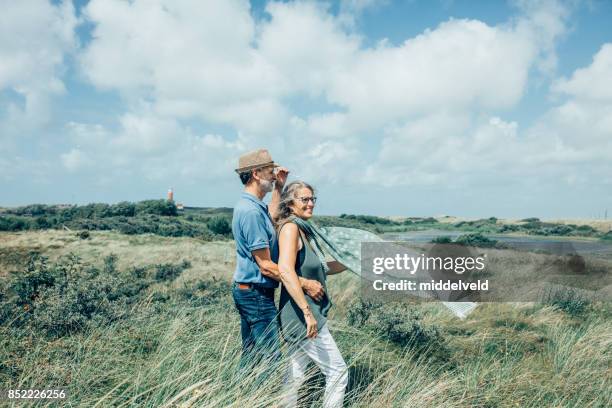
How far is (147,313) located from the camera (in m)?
5.40

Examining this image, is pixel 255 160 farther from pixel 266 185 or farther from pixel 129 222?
pixel 129 222

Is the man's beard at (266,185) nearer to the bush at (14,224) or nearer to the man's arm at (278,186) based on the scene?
the man's arm at (278,186)

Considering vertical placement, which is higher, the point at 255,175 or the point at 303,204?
the point at 255,175

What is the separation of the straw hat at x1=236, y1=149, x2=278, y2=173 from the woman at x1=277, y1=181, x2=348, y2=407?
285 mm

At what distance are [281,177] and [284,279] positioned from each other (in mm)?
929

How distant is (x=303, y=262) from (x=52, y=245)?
2222cm

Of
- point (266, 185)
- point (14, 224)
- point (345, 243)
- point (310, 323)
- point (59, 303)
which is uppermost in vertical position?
point (266, 185)

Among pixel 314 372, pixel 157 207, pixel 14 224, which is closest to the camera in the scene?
pixel 314 372

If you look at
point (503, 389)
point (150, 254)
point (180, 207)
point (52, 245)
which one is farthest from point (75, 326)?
point (180, 207)

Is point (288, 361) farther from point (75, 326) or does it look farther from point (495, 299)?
point (495, 299)

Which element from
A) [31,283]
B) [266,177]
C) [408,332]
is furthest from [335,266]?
[31,283]

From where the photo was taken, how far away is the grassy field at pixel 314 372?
3168 mm

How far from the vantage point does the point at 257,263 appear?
3.02m

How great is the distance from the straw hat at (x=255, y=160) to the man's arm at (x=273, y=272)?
640 mm
